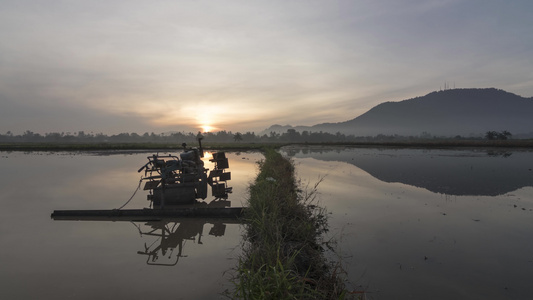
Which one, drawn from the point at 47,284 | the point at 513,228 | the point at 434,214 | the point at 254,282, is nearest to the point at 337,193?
the point at 434,214

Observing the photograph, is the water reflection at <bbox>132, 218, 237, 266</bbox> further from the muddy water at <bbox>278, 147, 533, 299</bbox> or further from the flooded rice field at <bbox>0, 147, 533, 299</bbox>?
the muddy water at <bbox>278, 147, 533, 299</bbox>

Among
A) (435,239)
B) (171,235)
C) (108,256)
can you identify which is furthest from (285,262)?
(435,239)

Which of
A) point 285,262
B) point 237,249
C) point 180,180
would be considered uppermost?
point 180,180

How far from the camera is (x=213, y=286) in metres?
6.05

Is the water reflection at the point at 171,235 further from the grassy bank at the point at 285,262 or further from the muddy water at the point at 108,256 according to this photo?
the grassy bank at the point at 285,262

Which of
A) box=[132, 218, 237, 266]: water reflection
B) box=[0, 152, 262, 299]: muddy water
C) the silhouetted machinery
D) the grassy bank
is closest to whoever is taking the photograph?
the grassy bank

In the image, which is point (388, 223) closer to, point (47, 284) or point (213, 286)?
point (213, 286)

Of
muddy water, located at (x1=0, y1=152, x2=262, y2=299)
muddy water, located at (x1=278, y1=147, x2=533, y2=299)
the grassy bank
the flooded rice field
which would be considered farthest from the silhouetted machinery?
muddy water, located at (x1=278, y1=147, x2=533, y2=299)

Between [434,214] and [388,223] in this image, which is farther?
[434,214]

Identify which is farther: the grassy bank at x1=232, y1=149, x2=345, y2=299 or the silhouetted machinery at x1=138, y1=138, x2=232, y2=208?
the silhouetted machinery at x1=138, y1=138, x2=232, y2=208

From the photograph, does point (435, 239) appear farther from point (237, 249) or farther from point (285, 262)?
point (237, 249)

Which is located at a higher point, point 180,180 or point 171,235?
point 180,180

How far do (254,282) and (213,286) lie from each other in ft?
5.20

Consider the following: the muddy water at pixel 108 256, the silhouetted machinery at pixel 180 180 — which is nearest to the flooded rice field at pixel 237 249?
the muddy water at pixel 108 256
